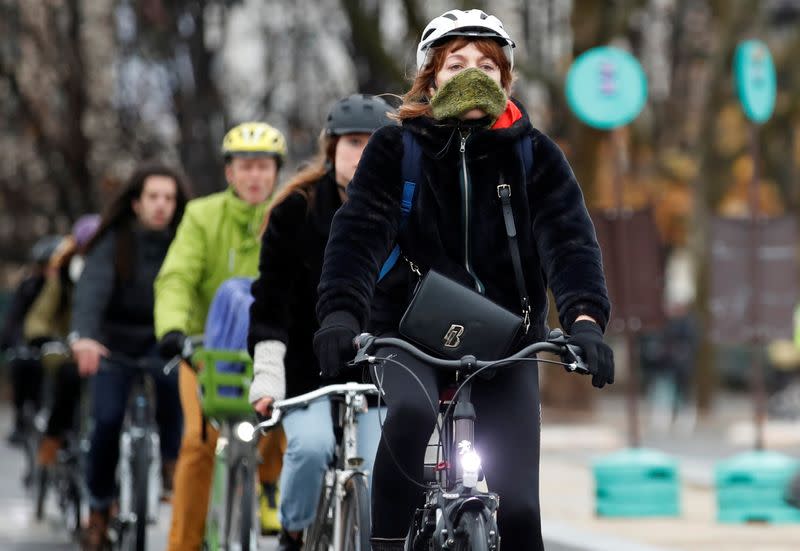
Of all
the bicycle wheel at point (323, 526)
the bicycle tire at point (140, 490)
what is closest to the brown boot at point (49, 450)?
the bicycle tire at point (140, 490)

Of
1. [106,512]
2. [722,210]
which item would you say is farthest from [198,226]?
[722,210]

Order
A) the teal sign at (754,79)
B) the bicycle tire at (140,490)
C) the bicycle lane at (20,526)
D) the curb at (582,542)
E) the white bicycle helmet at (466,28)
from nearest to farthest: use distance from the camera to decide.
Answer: the white bicycle helmet at (466,28), the bicycle tire at (140,490), the curb at (582,542), the bicycle lane at (20,526), the teal sign at (754,79)

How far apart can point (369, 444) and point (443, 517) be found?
4.52ft

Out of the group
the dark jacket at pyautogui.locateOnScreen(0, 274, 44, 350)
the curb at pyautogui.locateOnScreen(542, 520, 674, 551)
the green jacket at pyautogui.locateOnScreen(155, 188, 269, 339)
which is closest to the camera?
the green jacket at pyautogui.locateOnScreen(155, 188, 269, 339)

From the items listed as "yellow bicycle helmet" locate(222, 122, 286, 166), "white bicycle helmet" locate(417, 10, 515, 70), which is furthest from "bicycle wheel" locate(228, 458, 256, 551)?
"white bicycle helmet" locate(417, 10, 515, 70)

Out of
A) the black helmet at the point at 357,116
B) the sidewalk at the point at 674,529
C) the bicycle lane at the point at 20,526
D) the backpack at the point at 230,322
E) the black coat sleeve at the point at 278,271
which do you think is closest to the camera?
the black coat sleeve at the point at 278,271

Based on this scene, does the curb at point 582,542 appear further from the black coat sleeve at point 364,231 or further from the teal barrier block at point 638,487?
the black coat sleeve at point 364,231

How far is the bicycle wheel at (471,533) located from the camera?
4383mm

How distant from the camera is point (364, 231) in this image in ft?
15.6

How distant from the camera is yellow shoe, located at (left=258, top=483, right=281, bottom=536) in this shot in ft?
22.8

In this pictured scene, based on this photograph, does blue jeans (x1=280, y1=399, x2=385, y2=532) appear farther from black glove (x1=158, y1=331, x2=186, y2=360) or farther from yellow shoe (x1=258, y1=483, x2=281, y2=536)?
black glove (x1=158, y1=331, x2=186, y2=360)

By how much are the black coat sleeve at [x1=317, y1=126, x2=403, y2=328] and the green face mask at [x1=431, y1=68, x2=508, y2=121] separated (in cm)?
21

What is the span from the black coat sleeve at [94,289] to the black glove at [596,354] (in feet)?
14.3

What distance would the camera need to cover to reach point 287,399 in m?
5.95
